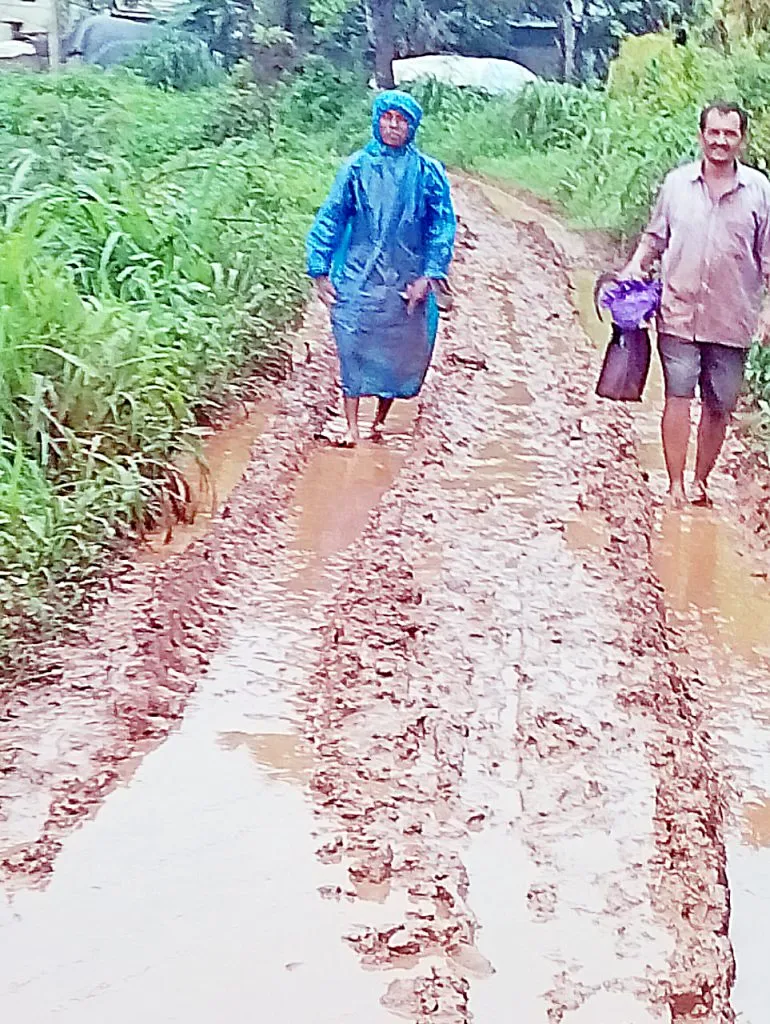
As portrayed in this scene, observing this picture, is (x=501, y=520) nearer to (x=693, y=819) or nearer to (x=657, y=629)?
(x=657, y=629)

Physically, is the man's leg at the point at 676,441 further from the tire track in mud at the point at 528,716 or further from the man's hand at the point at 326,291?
the man's hand at the point at 326,291

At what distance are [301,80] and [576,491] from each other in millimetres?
903

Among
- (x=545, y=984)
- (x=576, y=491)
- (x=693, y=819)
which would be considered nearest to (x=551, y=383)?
(x=576, y=491)

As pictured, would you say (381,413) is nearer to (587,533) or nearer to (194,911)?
(587,533)

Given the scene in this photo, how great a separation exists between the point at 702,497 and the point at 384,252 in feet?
2.22

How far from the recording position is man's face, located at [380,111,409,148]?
2.35 m

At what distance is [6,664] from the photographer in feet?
5.73

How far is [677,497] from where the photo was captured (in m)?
2.24

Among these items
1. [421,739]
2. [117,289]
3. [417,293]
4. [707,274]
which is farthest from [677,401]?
[117,289]

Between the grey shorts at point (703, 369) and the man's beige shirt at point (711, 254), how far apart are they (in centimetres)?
1

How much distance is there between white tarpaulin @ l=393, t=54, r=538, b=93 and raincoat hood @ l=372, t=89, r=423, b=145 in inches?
2.0

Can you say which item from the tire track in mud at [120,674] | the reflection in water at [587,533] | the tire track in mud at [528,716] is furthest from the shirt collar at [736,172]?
the tire track in mud at [120,674]

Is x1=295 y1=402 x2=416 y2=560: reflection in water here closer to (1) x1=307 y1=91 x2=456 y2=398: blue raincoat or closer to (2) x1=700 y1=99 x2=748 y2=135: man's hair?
(1) x1=307 y1=91 x2=456 y2=398: blue raincoat

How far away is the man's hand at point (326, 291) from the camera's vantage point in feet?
8.41
